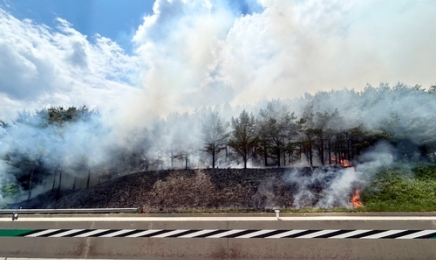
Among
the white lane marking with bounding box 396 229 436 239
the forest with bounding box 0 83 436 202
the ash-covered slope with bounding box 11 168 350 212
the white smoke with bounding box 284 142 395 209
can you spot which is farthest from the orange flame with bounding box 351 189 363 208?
the white lane marking with bounding box 396 229 436 239

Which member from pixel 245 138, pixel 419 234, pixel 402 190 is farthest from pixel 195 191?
pixel 419 234

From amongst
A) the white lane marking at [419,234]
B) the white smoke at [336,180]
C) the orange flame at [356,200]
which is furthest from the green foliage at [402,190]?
the white lane marking at [419,234]

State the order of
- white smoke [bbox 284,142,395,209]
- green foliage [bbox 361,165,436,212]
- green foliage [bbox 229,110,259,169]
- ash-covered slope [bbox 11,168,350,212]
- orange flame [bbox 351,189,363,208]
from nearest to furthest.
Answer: green foliage [bbox 361,165,436,212]
orange flame [bbox 351,189,363,208]
white smoke [bbox 284,142,395,209]
ash-covered slope [bbox 11,168,350,212]
green foliage [bbox 229,110,259,169]

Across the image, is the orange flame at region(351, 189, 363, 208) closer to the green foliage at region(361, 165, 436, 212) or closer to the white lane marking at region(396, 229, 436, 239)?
the green foliage at region(361, 165, 436, 212)

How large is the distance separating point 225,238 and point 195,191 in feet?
64.2

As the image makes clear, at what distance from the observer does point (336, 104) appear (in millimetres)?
32656

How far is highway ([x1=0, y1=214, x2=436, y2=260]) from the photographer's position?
4027mm

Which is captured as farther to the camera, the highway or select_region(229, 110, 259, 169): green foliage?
select_region(229, 110, 259, 169): green foliage

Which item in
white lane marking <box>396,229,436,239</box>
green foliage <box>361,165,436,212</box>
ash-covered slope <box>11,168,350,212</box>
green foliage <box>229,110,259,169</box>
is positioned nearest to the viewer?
white lane marking <box>396,229,436,239</box>

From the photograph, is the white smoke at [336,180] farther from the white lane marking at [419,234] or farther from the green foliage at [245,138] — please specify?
the white lane marking at [419,234]

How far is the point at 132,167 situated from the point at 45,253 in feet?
96.6

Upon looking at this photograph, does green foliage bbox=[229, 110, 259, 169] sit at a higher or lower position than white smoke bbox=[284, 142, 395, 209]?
higher

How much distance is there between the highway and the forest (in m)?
23.7

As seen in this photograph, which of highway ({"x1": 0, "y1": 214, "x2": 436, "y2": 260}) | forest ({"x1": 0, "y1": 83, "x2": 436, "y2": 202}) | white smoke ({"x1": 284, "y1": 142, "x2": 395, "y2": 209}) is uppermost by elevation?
forest ({"x1": 0, "y1": 83, "x2": 436, "y2": 202})
